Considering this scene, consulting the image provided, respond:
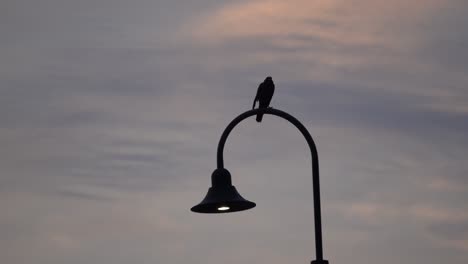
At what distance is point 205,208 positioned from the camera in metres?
10.3

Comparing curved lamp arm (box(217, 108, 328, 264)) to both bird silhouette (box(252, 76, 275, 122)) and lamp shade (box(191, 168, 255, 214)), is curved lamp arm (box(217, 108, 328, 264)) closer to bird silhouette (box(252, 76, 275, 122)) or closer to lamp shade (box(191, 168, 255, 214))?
lamp shade (box(191, 168, 255, 214))

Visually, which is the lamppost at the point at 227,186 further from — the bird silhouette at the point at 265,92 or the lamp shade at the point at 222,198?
the bird silhouette at the point at 265,92

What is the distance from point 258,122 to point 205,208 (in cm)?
181

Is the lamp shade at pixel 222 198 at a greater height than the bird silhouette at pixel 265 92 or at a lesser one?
lesser

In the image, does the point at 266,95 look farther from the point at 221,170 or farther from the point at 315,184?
the point at 315,184

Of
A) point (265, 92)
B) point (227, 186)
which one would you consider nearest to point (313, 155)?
point (227, 186)

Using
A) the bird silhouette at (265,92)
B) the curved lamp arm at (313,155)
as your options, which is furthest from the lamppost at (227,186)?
the bird silhouette at (265,92)

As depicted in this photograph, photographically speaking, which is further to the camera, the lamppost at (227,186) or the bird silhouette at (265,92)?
the bird silhouette at (265,92)

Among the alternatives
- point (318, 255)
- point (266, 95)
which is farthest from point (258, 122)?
point (318, 255)

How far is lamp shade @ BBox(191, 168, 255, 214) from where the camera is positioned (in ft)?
32.9

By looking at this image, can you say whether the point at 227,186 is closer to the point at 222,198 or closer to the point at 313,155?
the point at 222,198

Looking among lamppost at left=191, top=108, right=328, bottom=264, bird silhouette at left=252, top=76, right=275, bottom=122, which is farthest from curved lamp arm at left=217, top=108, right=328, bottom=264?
bird silhouette at left=252, top=76, right=275, bottom=122

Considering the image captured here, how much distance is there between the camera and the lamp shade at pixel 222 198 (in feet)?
32.9

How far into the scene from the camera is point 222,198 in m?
10.0
